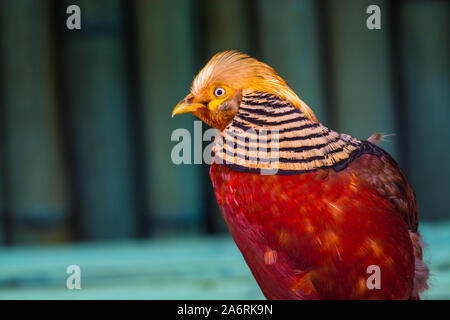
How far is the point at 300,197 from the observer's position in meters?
0.86

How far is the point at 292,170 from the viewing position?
2.84 ft

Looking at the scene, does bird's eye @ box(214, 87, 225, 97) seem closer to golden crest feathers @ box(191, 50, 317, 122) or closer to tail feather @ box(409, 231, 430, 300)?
golden crest feathers @ box(191, 50, 317, 122)

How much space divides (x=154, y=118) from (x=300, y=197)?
30.6 inches

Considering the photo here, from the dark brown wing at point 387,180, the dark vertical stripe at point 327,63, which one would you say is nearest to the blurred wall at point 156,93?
the dark vertical stripe at point 327,63

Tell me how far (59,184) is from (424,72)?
1.22 m

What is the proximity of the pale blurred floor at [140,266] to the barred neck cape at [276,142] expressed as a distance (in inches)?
25.5

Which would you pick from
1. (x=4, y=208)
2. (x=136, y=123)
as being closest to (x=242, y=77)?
(x=136, y=123)

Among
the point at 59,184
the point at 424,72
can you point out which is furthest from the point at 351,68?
the point at 59,184

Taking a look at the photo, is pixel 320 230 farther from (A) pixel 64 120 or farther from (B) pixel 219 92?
(A) pixel 64 120

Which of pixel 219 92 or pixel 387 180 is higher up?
pixel 219 92

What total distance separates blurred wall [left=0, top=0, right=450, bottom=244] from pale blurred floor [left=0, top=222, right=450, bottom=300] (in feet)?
0.16
